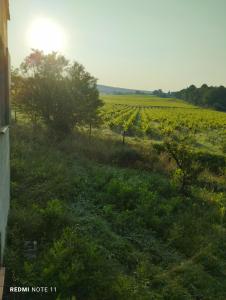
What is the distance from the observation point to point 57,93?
71.9 ft

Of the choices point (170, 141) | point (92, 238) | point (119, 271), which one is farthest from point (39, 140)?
point (119, 271)

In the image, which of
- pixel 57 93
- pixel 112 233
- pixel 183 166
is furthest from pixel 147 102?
pixel 112 233

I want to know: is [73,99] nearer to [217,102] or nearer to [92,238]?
[92,238]

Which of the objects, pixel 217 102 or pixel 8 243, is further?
pixel 217 102

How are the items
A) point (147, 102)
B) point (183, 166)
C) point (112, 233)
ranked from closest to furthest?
point (112, 233) → point (183, 166) → point (147, 102)

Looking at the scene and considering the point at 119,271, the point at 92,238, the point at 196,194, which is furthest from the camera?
the point at 196,194

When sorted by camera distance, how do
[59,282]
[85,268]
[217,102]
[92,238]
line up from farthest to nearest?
[217,102], [92,238], [85,268], [59,282]

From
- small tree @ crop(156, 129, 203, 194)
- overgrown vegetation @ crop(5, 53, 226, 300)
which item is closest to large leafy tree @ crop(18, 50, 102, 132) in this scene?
overgrown vegetation @ crop(5, 53, 226, 300)

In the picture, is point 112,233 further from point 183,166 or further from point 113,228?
point 183,166

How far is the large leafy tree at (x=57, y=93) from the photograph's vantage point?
2195 cm

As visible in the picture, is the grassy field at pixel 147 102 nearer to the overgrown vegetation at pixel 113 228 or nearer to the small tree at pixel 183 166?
the small tree at pixel 183 166

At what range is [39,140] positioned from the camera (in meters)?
19.7

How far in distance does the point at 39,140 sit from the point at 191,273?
13311 millimetres

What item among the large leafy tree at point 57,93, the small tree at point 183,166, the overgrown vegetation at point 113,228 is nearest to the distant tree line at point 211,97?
the large leafy tree at point 57,93
